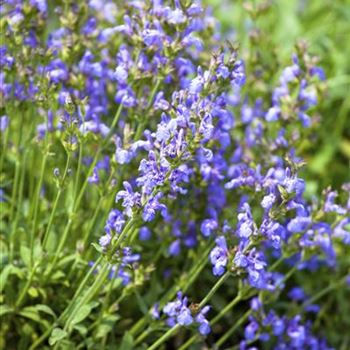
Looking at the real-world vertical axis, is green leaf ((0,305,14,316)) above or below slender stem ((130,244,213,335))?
below

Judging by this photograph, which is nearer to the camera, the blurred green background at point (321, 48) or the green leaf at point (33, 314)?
the green leaf at point (33, 314)

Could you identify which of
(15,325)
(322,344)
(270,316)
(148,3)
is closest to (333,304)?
(322,344)

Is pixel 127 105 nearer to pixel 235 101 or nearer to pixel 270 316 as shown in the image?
pixel 270 316

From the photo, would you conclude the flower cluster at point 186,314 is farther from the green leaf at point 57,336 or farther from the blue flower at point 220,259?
the green leaf at point 57,336

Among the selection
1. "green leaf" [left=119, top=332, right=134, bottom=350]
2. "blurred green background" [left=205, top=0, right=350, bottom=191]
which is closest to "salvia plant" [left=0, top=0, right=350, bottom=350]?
"green leaf" [left=119, top=332, right=134, bottom=350]

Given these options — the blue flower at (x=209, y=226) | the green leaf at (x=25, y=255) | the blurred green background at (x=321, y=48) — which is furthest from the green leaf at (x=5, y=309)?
the blurred green background at (x=321, y=48)

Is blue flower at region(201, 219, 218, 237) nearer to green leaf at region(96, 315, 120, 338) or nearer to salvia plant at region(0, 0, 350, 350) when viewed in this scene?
salvia plant at region(0, 0, 350, 350)
